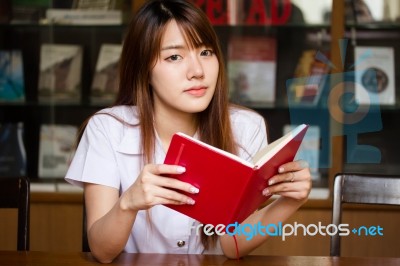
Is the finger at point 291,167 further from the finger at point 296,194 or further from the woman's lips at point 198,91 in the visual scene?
the woman's lips at point 198,91

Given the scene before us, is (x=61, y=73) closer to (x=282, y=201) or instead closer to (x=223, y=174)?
(x=282, y=201)

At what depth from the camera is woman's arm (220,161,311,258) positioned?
1422mm

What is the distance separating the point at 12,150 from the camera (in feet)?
10.8

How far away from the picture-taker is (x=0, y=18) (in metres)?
3.27

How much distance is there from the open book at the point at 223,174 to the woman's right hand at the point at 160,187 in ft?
0.04

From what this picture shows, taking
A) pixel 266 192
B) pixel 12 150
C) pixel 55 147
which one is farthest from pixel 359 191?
pixel 12 150

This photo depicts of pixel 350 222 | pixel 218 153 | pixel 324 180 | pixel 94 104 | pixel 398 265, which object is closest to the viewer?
pixel 218 153

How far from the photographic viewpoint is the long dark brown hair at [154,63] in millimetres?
1623

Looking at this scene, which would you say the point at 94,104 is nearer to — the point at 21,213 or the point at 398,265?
the point at 21,213

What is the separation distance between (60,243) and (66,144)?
18.0 inches

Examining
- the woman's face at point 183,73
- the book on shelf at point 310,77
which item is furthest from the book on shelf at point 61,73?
the woman's face at point 183,73

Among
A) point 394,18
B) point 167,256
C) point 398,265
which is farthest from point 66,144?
point 398,265

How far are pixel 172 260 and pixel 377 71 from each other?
6.21 ft

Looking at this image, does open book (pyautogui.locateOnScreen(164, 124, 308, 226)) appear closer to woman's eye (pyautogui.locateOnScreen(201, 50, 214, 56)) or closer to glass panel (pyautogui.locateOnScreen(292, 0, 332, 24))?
woman's eye (pyautogui.locateOnScreen(201, 50, 214, 56))
